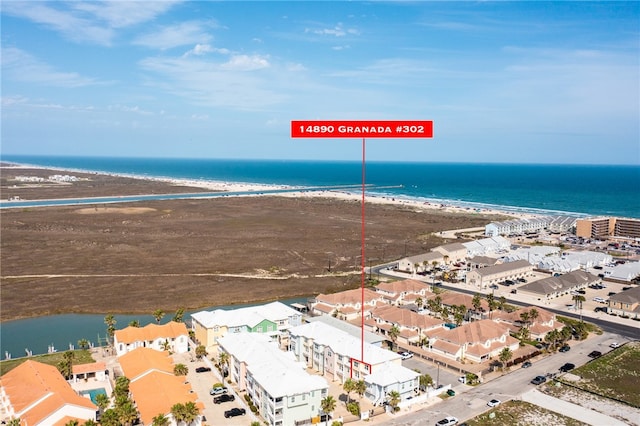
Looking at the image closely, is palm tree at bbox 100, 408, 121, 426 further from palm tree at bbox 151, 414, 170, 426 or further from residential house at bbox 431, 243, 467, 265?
residential house at bbox 431, 243, 467, 265

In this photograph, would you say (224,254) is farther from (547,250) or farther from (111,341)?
(547,250)

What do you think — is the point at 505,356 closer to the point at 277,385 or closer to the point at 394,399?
the point at 394,399

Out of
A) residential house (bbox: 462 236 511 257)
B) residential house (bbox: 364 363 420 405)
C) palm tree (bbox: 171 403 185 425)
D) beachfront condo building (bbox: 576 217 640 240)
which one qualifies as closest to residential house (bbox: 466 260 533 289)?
residential house (bbox: 462 236 511 257)

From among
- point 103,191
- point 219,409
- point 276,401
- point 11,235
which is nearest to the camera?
point 276,401

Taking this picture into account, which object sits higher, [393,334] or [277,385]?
[277,385]

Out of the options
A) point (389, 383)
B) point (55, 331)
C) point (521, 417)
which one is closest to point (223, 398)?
point (389, 383)

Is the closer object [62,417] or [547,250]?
[62,417]

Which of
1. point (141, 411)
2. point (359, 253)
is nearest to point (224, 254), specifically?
point (359, 253)
